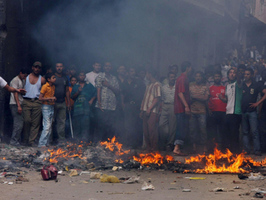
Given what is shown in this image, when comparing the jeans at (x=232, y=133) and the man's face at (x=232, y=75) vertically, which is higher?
the man's face at (x=232, y=75)

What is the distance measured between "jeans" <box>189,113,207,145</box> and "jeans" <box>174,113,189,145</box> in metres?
0.37

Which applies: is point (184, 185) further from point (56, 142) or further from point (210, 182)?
point (56, 142)

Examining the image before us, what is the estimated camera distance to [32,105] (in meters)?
8.66

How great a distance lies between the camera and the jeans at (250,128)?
28.0 feet

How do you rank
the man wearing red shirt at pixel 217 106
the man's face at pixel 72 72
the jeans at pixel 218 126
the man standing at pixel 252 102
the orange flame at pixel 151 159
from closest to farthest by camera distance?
1. the orange flame at pixel 151 159
2. the man standing at pixel 252 102
3. the jeans at pixel 218 126
4. the man wearing red shirt at pixel 217 106
5. the man's face at pixel 72 72

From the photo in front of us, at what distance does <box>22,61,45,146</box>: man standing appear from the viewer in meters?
8.60

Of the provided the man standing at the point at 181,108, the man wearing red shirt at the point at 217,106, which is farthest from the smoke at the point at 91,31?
the man standing at the point at 181,108

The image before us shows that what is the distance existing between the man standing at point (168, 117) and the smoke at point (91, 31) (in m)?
2.32

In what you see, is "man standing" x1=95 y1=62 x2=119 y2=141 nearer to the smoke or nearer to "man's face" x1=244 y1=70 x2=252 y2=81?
the smoke

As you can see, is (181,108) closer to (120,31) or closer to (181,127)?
(181,127)

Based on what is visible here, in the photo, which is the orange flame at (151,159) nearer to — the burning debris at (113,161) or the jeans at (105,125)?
the burning debris at (113,161)

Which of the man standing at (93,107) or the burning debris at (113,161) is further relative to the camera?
the man standing at (93,107)

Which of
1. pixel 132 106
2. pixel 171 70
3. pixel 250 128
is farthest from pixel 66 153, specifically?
pixel 250 128

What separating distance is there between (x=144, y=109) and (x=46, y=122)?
6.39 ft
